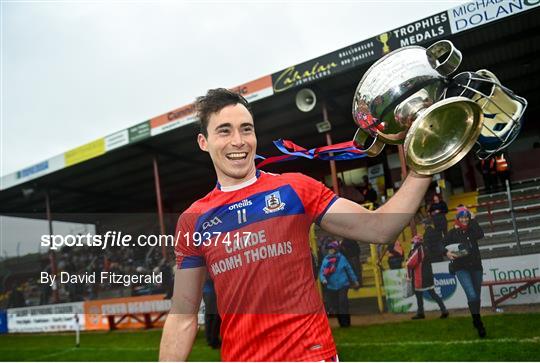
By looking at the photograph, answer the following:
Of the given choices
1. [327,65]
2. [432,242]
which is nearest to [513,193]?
[432,242]

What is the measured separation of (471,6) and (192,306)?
6.63m

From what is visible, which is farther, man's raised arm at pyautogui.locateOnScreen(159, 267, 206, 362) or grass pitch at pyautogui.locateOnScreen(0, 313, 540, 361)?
grass pitch at pyautogui.locateOnScreen(0, 313, 540, 361)

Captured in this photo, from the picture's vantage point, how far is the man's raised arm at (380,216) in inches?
56.2

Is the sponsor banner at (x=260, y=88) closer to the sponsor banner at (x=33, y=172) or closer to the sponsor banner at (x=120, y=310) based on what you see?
the sponsor banner at (x=120, y=310)

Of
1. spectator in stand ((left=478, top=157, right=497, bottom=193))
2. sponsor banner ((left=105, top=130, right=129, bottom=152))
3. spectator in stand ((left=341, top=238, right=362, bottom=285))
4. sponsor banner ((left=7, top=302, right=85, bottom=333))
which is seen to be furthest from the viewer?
sponsor banner ((left=7, top=302, right=85, bottom=333))

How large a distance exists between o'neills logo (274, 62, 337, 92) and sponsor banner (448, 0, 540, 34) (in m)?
1.89

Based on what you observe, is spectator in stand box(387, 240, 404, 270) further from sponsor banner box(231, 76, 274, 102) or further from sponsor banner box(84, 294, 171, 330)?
sponsor banner box(84, 294, 171, 330)

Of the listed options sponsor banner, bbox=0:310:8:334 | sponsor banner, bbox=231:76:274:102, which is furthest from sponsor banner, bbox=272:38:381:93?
sponsor banner, bbox=0:310:8:334

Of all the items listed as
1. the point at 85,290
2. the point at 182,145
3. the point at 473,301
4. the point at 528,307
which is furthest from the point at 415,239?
the point at 182,145

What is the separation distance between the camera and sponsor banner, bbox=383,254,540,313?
550 cm

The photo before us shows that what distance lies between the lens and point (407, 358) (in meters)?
5.15

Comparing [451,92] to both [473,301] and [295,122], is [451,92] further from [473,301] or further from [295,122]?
[295,122]

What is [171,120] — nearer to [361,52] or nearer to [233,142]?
[361,52]

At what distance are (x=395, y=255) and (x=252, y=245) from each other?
240 inches
